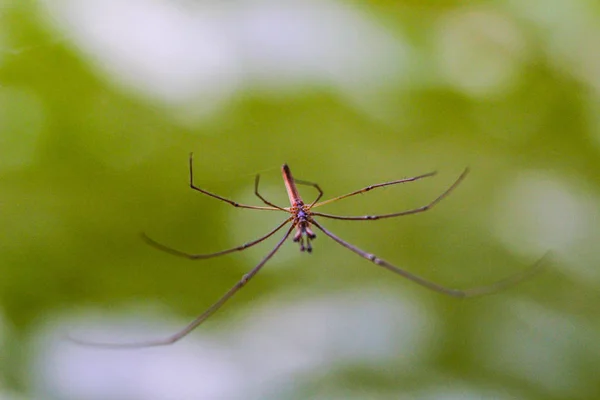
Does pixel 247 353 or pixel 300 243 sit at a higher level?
pixel 300 243

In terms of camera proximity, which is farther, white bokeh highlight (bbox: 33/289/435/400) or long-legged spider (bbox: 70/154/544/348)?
white bokeh highlight (bbox: 33/289/435/400)

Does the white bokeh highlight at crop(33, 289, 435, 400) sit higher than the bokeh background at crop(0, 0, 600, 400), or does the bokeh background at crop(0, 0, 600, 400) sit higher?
the bokeh background at crop(0, 0, 600, 400)

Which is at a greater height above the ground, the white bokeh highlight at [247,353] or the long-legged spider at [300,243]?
the long-legged spider at [300,243]

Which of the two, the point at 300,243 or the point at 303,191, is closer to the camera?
the point at 300,243

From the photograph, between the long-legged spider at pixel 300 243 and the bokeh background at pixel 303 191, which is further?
the bokeh background at pixel 303 191

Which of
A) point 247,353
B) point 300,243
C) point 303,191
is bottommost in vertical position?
point 247,353

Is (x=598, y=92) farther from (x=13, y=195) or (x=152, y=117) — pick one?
(x=13, y=195)

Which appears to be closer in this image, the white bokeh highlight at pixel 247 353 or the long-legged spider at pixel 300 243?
the long-legged spider at pixel 300 243

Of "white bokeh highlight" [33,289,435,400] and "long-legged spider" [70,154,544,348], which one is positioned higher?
"long-legged spider" [70,154,544,348]
